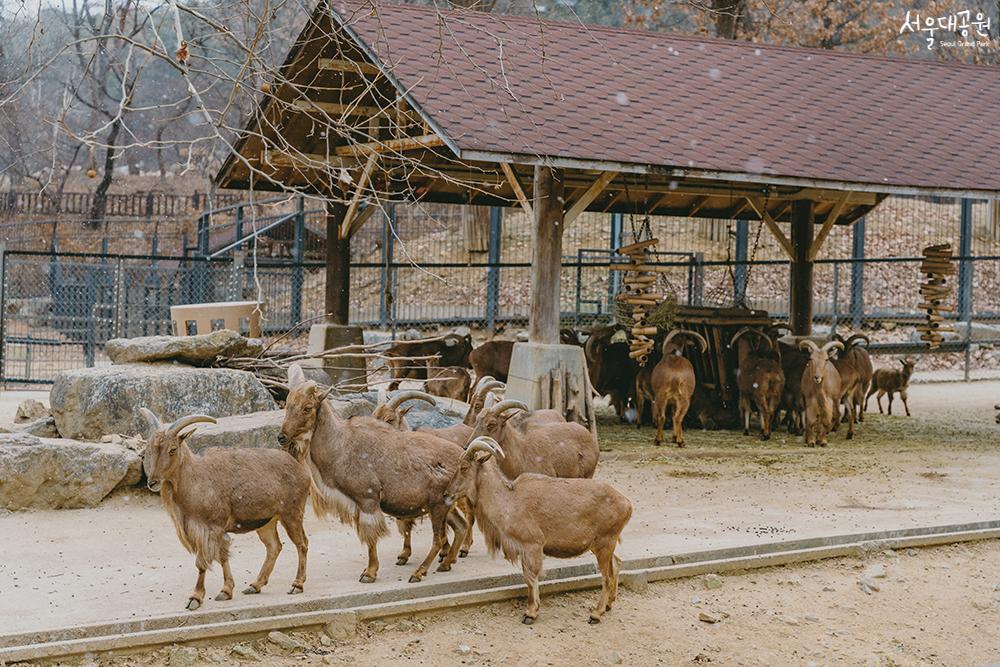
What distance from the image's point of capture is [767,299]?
2698cm

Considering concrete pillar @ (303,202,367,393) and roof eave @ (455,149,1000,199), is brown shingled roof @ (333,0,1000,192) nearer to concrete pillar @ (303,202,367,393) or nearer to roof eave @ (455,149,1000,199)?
roof eave @ (455,149,1000,199)

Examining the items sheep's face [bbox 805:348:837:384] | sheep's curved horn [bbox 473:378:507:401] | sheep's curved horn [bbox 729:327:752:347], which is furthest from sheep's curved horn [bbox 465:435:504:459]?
sheep's curved horn [bbox 729:327:752:347]

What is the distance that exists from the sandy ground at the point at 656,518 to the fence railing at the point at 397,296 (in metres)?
4.81

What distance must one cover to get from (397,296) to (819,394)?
10.4 m

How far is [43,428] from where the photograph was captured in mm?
11547

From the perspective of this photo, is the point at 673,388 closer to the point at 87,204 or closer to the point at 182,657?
the point at 182,657

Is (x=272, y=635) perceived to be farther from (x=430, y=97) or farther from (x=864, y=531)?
(x=430, y=97)

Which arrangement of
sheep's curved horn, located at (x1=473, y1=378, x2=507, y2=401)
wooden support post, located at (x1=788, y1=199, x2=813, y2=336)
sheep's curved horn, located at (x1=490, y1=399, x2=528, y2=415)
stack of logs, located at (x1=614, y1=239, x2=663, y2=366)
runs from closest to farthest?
sheep's curved horn, located at (x1=490, y1=399, x2=528, y2=415) < sheep's curved horn, located at (x1=473, y1=378, x2=507, y2=401) < stack of logs, located at (x1=614, y1=239, x2=663, y2=366) < wooden support post, located at (x1=788, y1=199, x2=813, y2=336)

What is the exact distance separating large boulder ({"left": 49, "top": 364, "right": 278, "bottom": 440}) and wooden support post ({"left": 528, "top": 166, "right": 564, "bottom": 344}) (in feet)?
10.9

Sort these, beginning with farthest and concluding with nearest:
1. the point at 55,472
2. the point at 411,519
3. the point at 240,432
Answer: the point at 240,432 < the point at 55,472 < the point at 411,519

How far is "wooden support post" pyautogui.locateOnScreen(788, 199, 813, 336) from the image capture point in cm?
1714

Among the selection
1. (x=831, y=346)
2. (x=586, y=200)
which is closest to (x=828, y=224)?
(x=831, y=346)

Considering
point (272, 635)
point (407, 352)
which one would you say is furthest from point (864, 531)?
point (407, 352)

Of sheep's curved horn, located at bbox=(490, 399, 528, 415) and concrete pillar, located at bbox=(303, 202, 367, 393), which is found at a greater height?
concrete pillar, located at bbox=(303, 202, 367, 393)
